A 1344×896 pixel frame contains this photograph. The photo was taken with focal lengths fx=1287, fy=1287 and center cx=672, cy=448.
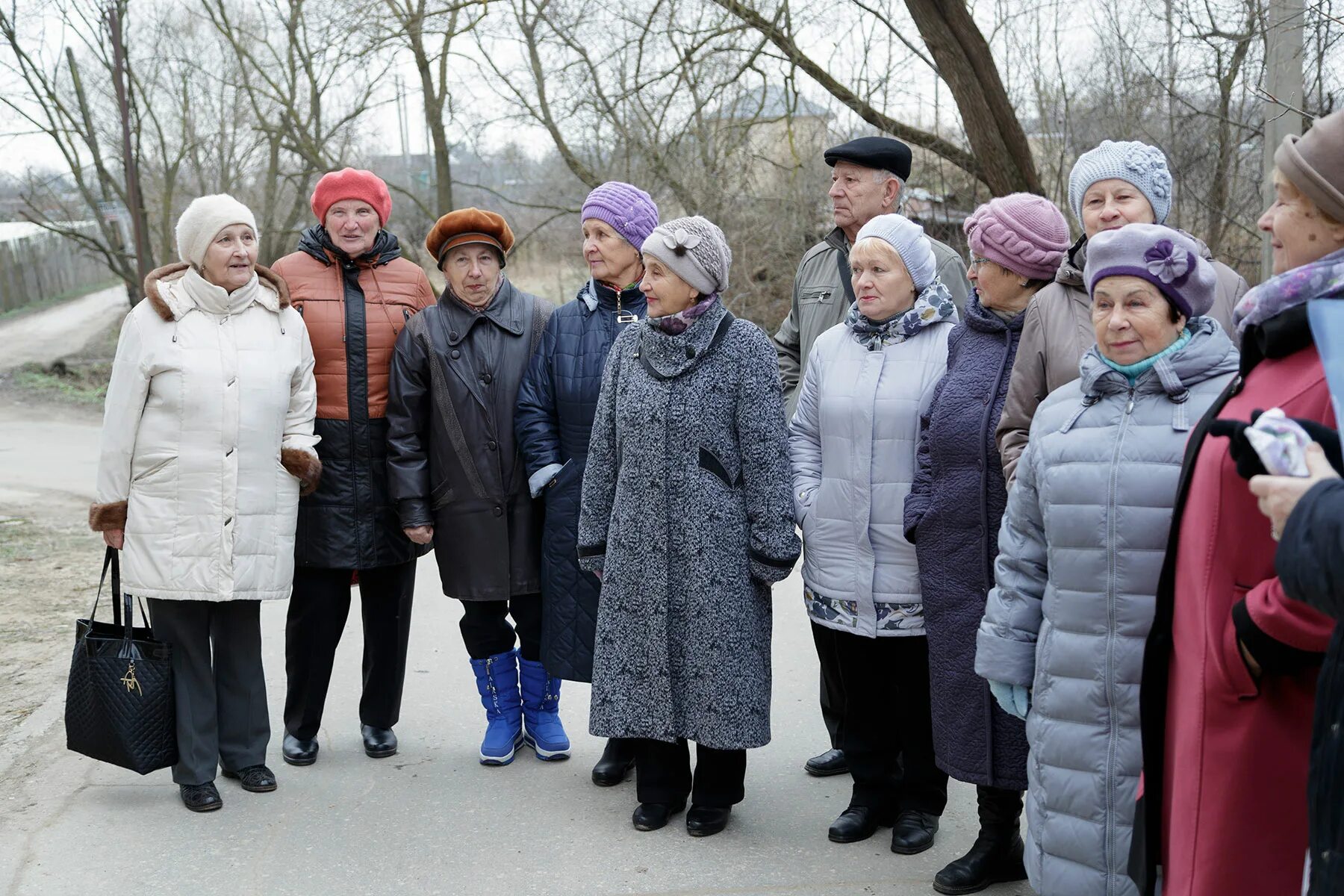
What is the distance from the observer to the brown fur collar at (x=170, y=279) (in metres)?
4.20

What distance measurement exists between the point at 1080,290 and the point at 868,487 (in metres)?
0.83

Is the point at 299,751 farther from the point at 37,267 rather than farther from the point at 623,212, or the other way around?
the point at 37,267

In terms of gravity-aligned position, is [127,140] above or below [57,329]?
above

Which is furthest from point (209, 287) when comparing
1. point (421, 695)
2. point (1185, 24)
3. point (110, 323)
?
point (110, 323)

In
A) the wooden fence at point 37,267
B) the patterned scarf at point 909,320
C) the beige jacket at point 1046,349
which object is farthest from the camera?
the wooden fence at point 37,267

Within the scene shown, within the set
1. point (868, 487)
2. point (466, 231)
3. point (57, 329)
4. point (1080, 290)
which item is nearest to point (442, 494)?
point (466, 231)

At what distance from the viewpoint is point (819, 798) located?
14.1 ft

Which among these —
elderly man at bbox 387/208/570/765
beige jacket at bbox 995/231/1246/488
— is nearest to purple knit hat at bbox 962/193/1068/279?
beige jacket at bbox 995/231/1246/488

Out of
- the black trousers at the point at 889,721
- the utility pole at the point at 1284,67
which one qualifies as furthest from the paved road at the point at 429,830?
the utility pole at the point at 1284,67

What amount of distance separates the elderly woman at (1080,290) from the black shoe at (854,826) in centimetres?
124

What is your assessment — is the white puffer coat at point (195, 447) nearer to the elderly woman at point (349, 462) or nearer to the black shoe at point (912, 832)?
the elderly woman at point (349, 462)

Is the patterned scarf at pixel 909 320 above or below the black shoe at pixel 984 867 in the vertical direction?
above

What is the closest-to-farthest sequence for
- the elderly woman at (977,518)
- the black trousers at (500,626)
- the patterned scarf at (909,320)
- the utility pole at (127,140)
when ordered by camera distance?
the elderly woman at (977,518) < the patterned scarf at (909,320) < the black trousers at (500,626) < the utility pole at (127,140)

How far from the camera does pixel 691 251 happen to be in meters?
3.94
